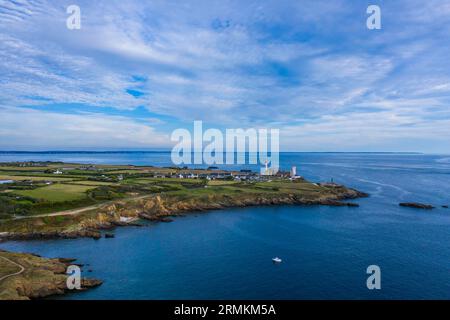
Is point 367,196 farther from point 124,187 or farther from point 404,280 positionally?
point 124,187

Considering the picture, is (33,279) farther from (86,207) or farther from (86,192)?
(86,192)

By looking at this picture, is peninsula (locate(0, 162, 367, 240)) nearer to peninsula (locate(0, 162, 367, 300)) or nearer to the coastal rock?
peninsula (locate(0, 162, 367, 300))

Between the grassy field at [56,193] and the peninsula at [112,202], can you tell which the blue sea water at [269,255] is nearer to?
the peninsula at [112,202]

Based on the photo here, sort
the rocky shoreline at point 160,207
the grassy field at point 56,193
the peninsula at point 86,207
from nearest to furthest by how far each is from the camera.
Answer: the peninsula at point 86,207 < the rocky shoreline at point 160,207 < the grassy field at point 56,193

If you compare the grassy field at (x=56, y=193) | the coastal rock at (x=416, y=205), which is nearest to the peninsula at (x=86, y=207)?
the grassy field at (x=56, y=193)

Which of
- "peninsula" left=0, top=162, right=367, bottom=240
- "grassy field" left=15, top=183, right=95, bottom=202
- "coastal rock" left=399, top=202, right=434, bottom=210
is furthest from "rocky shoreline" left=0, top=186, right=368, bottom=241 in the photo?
"coastal rock" left=399, top=202, right=434, bottom=210

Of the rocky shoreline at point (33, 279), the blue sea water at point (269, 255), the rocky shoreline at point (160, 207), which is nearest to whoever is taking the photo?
the rocky shoreline at point (33, 279)
